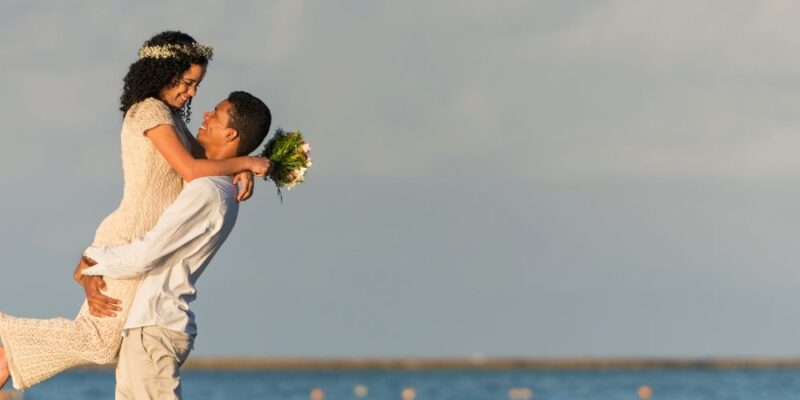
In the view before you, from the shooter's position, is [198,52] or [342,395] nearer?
[198,52]

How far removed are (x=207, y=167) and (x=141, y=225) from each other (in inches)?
18.7

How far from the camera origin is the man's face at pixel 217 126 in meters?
7.91

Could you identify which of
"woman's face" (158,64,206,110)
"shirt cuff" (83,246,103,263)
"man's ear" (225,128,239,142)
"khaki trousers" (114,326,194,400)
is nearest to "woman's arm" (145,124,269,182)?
"man's ear" (225,128,239,142)

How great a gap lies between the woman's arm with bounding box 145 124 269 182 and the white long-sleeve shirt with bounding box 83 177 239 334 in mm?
54

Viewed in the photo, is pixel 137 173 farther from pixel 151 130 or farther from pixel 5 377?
pixel 5 377

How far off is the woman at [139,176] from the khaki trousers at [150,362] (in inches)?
5.3

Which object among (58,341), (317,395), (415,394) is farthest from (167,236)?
(415,394)

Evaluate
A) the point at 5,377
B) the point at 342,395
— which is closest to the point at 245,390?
the point at 342,395

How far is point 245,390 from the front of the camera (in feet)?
227

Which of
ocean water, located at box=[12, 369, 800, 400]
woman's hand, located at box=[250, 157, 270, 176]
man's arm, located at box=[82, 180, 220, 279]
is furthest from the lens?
ocean water, located at box=[12, 369, 800, 400]

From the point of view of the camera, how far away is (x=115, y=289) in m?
7.90

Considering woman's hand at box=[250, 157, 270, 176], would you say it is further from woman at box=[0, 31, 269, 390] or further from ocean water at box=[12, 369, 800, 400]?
ocean water at box=[12, 369, 800, 400]

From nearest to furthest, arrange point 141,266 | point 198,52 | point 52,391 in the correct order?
1. point 141,266
2. point 198,52
3. point 52,391

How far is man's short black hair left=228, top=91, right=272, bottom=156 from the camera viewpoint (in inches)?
310
